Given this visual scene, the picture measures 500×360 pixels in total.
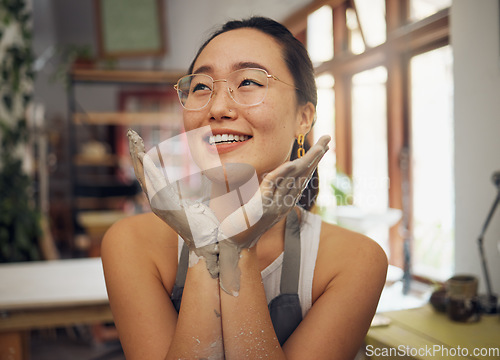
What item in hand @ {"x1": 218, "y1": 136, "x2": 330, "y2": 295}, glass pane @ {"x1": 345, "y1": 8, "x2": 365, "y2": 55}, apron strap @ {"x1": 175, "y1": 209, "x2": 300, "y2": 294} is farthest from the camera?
glass pane @ {"x1": 345, "y1": 8, "x2": 365, "y2": 55}

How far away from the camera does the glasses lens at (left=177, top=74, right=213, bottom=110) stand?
31.7 inches

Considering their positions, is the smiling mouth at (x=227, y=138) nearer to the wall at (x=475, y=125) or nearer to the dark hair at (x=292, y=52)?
the dark hair at (x=292, y=52)

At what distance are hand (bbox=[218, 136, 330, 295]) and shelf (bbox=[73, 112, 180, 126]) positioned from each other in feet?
17.4

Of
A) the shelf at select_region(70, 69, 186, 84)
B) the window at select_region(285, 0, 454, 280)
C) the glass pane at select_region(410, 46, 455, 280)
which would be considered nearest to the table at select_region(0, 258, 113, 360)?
the window at select_region(285, 0, 454, 280)

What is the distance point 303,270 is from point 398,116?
78.3 inches

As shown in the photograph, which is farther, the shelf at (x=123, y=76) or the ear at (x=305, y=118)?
the shelf at (x=123, y=76)

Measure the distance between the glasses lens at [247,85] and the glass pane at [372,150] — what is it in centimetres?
166

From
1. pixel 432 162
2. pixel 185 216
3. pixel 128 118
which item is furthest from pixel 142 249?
pixel 128 118

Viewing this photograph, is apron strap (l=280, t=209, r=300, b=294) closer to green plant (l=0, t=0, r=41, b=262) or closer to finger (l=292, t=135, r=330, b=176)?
finger (l=292, t=135, r=330, b=176)

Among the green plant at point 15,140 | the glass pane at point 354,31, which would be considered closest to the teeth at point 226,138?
the glass pane at point 354,31

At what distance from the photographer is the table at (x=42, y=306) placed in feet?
4.98

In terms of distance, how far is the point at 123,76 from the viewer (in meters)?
4.03

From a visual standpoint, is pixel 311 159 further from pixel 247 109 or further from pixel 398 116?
pixel 398 116

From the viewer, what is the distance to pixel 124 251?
34.9 inches
